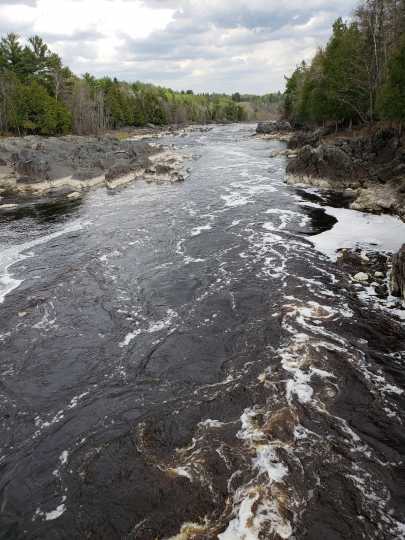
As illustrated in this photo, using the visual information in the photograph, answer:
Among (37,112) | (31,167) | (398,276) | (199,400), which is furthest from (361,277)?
(37,112)

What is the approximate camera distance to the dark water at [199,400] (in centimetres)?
738

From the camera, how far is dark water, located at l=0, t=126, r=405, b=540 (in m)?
7.38

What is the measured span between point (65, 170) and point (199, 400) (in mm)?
40078

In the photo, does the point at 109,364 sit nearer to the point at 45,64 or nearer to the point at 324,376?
the point at 324,376

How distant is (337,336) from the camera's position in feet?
40.7

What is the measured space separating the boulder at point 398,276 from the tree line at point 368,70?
20850 millimetres

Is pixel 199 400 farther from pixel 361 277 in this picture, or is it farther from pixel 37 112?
pixel 37 112

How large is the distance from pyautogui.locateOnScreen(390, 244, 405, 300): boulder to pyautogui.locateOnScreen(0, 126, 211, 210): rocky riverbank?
31.3 meters

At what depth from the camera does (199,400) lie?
33.7 feet

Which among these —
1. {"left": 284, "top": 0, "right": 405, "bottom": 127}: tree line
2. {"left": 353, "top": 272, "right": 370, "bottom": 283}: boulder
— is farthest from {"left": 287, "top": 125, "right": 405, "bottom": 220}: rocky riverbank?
{"left": 353, "top": 272, "right": 370, "bottom": 283}: boulder

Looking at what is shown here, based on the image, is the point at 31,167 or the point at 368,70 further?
the point at 31,167

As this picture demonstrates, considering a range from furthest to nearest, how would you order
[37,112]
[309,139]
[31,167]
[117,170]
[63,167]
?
[37,112] → [309,139] → [117,170] → [63,167] → [31,167]

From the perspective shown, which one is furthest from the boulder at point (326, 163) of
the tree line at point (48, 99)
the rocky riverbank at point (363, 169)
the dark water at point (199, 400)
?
the tree line at point (48, 99)

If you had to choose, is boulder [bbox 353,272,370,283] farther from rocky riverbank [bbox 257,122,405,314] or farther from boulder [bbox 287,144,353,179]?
boulder [bbox 287,144,353,179]
